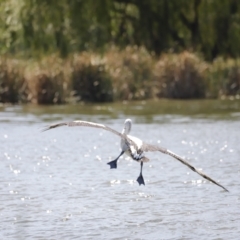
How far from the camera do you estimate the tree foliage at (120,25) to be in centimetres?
2897

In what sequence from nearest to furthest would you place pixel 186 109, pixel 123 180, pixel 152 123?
pixel 123 180, pixel 152 123, pixel 186 109

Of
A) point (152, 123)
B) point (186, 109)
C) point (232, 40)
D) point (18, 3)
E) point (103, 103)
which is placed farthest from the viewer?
point (232, 40)

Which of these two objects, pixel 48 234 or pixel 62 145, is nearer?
pixel 48 234

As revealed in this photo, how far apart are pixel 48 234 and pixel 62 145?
7707mm

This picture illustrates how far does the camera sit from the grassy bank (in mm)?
25625

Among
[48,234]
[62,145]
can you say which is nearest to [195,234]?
[48,234]

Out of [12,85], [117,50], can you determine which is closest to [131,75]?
[117,50]

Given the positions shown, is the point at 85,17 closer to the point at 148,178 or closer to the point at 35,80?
the point at 35,80

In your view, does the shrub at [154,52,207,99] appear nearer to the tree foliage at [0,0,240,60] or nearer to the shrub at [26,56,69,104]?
the tree foliage at [0,0,240,60]

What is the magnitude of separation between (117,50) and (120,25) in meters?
3.23

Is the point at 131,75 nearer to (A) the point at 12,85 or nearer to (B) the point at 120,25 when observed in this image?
(A) the point at 12,85

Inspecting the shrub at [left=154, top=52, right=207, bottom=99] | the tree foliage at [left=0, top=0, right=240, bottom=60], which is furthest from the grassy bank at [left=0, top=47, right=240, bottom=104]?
the tree foliage at [left=0, top=0, right=240, bottom=60]

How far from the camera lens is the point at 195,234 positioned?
31.1 ft

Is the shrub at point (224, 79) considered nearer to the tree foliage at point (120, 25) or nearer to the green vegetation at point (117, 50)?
the green vegetation at point (117, 50)
